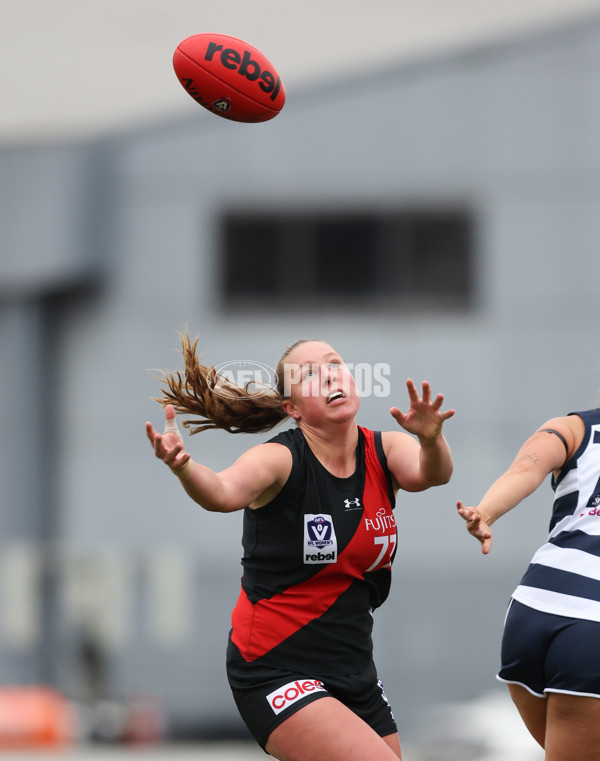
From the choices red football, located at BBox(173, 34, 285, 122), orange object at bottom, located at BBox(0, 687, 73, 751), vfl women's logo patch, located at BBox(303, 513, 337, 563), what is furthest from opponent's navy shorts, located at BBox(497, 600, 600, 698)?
orange object at bottom, located at BBox(0, 687, 73, 751)

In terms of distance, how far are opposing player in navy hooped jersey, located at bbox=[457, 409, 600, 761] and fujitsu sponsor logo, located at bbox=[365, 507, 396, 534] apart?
0.51 m

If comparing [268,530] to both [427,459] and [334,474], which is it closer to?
[334,474]

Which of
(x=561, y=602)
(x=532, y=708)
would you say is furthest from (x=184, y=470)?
(x=532, y=708)

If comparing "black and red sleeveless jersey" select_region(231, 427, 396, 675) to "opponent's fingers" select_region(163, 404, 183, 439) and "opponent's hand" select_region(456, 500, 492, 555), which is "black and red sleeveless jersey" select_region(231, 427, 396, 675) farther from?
"opponent's hand" select_region(456, 500, 492, 555)

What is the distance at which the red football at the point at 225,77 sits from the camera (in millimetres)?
5598

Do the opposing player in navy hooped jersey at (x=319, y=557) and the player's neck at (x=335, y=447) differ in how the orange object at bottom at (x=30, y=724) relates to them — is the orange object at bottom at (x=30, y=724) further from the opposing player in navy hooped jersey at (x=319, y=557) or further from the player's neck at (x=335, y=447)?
the player's neck at (x=335, y=447)

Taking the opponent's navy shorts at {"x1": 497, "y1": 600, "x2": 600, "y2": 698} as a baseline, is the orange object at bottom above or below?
below

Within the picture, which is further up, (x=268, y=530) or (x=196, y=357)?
(x=196, y=357)

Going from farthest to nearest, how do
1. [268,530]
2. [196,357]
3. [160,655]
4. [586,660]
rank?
[160,655], [196,357], [268,530], [586,660]

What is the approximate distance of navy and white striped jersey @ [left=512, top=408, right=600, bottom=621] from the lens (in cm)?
402

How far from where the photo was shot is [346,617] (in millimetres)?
4258

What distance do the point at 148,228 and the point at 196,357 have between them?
12.6m

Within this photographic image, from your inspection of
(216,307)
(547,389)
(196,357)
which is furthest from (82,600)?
(196,357)

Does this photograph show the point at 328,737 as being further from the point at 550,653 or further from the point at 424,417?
the point at 424,417
